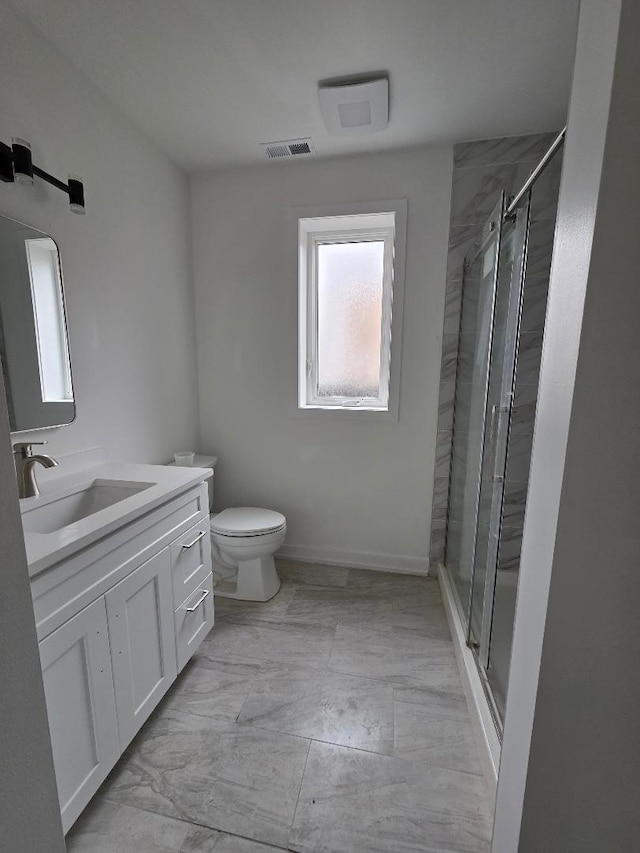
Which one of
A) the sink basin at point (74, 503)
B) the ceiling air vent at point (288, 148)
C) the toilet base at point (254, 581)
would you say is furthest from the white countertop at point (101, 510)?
the ceiling air vent at point (288, 148)

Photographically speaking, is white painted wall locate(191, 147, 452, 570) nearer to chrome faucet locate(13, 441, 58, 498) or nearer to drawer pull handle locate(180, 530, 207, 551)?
drawer pull handle locate(180, 530, 207, 551)

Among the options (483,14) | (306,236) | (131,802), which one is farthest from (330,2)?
(131,802)

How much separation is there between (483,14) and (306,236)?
4.20 feet

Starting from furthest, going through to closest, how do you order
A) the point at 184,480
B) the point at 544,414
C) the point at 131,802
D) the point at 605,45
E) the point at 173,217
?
the point at 173,217 → the point at 184,480 → the point at 131,802 → the point at 544,414 → the point at 605,45

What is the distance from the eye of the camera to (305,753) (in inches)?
51.9

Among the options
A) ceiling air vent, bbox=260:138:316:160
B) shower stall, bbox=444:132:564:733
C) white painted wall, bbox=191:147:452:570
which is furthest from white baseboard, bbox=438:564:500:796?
ceiling air vent, bbox=260:138:316:160

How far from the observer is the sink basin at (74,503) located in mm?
1332

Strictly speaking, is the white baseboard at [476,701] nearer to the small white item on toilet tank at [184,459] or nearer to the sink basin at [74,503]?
the sink basin at [74,503]

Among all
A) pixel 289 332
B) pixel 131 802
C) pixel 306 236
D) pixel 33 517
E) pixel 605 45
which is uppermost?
pixel 306 236

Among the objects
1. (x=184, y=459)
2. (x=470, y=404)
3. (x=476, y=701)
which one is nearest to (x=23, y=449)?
(x=184, y=459)

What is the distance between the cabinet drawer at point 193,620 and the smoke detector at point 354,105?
2181 millimetres

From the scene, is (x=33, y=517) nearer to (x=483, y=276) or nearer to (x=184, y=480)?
(x=184, y=480)

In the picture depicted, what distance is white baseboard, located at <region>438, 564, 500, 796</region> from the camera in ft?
3.99

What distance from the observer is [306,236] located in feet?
7.83
